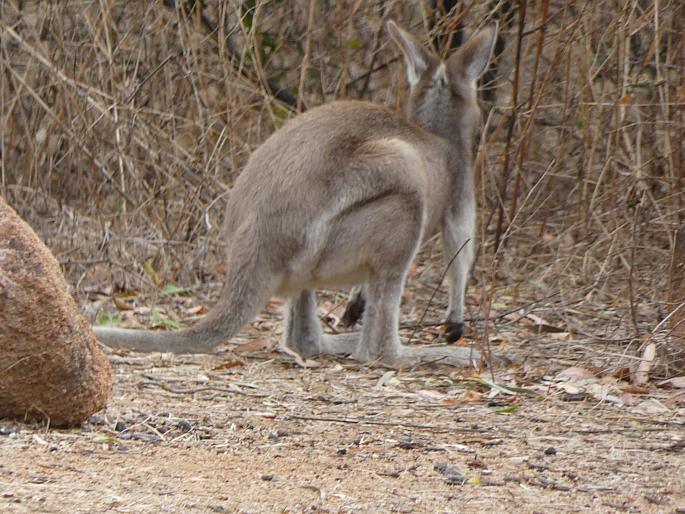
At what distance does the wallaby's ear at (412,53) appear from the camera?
5305 mm

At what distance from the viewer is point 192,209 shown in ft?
20.1

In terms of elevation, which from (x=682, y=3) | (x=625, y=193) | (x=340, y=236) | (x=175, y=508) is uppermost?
(x=682, y=3)

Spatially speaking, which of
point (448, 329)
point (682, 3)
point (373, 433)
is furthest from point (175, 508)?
point (682, 3)

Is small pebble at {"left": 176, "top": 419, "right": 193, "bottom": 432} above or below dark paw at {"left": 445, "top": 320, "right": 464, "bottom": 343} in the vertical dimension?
below

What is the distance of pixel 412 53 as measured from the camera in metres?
5.33

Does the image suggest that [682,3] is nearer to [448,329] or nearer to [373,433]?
[448,329]

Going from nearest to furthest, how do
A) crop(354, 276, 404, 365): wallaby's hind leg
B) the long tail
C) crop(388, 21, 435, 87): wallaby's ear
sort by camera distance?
the long tail → crop(354, 276, 404, 365): wallaby's hind leg → crop(388, 21, 435, 87): wallaby's ear

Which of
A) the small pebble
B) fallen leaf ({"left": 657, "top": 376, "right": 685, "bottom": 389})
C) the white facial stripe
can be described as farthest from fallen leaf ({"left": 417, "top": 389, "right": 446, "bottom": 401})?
the white facial stripe

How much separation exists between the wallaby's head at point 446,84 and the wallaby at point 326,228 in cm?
35

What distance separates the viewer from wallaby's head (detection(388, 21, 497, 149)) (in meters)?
5.32

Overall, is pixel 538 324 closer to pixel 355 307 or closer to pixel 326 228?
pixel 355 307

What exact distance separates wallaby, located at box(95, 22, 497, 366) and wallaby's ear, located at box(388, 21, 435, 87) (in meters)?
0.46

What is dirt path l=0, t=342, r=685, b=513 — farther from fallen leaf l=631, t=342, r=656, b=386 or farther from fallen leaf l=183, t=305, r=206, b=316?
fallen leaf l=183, t=305, r=206, b=316

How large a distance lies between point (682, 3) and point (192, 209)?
2.56 meters
